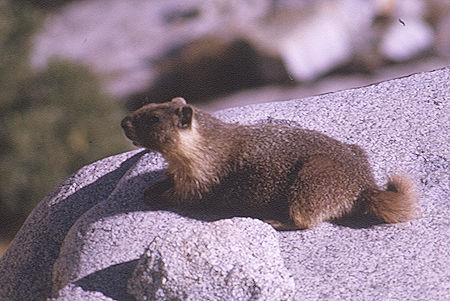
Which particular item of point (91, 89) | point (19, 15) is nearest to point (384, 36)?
point (91, 89)

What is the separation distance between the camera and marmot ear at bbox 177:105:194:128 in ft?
14.6

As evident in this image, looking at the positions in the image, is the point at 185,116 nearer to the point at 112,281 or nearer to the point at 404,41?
the point at 112,281

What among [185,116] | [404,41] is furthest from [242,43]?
Answer: [185,116]

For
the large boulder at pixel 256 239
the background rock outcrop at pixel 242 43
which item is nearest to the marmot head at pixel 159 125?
the large boulder at pixel 256 239

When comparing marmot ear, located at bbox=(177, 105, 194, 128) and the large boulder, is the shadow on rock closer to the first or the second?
the large boulder

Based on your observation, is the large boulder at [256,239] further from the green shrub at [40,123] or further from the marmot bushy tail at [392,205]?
the green shrub at [40,123]

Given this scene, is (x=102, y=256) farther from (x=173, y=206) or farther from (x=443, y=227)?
(x=443, y=227)

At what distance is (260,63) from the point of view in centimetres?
1105

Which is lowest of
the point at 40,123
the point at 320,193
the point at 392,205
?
the point at 40,123

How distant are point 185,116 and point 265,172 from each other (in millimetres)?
630

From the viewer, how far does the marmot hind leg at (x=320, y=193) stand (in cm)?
430

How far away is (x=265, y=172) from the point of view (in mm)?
4434

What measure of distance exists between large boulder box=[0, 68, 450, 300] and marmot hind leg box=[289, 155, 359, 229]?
0.10 metres

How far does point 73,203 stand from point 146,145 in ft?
3.13
